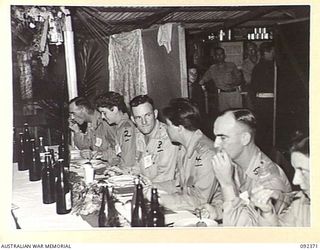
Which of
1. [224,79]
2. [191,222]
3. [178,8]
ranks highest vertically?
[178,8]

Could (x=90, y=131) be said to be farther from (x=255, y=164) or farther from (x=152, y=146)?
(x=255, y=164)

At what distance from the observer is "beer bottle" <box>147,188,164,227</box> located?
35.4 inches

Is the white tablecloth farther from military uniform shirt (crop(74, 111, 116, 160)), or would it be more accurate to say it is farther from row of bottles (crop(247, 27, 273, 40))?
row of bottles (crop(247, 27, 273, 40))

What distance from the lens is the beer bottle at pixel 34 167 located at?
0.88m

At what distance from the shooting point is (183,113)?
905mm

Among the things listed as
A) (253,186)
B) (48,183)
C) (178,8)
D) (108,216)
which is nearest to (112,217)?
(108,216)

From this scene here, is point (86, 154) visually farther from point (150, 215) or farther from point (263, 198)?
point (263, 198)

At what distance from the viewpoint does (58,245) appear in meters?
0.90

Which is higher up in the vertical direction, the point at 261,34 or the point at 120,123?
the point at 261,34

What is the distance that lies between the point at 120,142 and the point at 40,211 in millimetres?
161

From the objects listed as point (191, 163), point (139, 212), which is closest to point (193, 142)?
point (191, 163)

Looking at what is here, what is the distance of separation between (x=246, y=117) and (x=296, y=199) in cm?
15

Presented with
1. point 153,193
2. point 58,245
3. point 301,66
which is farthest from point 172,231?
point 301,66

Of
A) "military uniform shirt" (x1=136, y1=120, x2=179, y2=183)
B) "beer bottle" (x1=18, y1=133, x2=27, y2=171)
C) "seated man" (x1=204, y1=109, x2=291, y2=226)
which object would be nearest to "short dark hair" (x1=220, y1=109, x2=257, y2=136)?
"seated man" (x1=204, y1=109, x2=291, y2=226)
